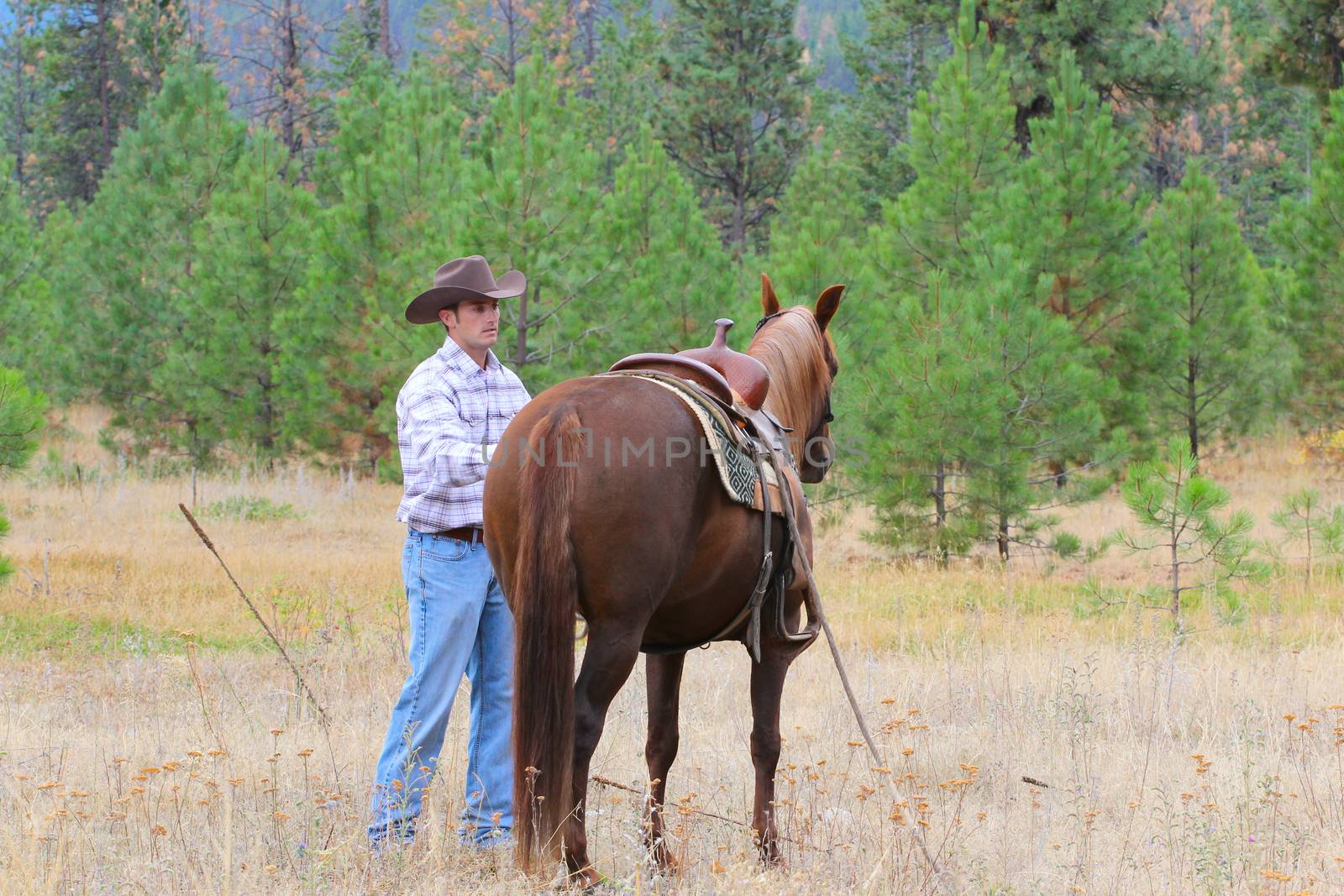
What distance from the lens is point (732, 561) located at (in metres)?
3.30

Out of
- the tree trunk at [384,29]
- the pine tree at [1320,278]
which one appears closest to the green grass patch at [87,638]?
the pine tree at [1320,278]

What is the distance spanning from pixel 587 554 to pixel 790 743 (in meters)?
2.46

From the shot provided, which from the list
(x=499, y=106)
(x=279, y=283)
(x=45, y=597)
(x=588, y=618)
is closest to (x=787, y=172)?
(x=279, y=283)

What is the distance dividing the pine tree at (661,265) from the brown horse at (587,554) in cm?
864

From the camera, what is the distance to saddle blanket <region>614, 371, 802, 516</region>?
3.16 m

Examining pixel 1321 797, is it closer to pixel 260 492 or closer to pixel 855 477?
pixel 855 477

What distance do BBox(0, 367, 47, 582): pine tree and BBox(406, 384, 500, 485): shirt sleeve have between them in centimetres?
498

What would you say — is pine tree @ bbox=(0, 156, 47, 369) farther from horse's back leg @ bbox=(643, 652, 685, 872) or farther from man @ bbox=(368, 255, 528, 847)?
horse's back leg @ bbox=(643, 652, 685, 872)

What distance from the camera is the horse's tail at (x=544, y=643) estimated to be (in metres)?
2.95

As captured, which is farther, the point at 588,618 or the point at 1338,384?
the point at 1338,384

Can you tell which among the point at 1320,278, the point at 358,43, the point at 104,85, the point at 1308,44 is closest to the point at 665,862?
the point at 1320,278

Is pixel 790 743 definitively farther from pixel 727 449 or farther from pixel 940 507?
pixel 940 507

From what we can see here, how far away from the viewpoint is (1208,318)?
13797mm

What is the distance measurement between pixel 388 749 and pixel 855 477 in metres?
7.47
